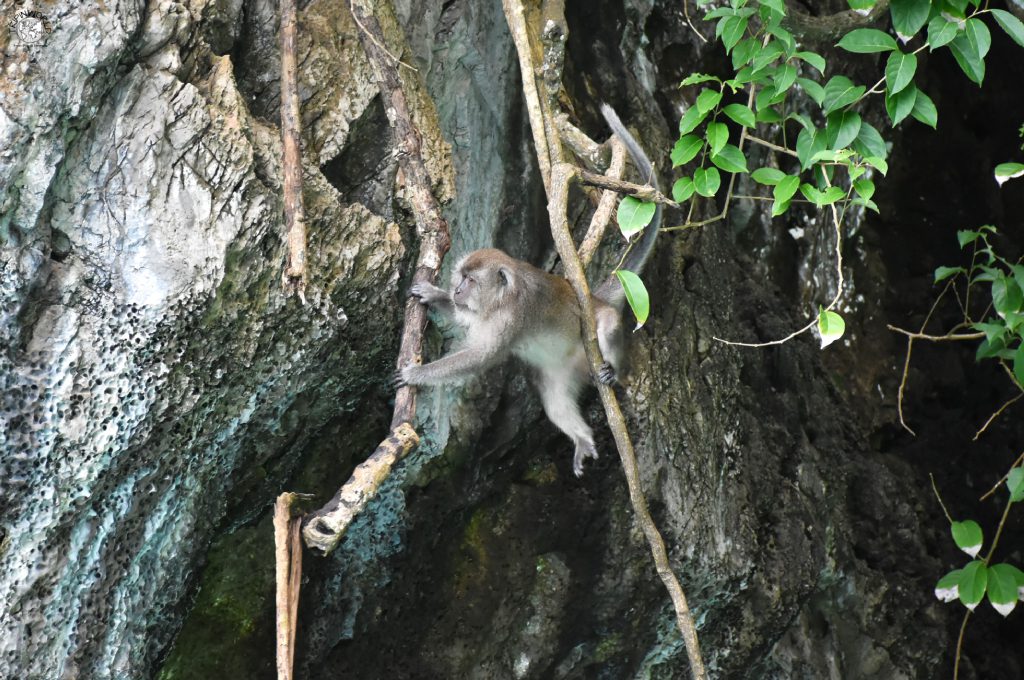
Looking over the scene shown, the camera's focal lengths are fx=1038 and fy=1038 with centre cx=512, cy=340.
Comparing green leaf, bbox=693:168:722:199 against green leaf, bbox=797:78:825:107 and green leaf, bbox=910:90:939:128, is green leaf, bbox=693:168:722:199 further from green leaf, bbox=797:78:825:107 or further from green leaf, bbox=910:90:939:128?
green leaf, bbox=910:90:939:128

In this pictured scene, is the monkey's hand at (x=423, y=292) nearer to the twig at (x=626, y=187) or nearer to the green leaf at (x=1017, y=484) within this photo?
the twig at (x=626, y=187)

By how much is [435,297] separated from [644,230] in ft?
3.34

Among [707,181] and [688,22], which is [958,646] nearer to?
[707,181]

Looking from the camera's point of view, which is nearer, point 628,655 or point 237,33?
point 237,33

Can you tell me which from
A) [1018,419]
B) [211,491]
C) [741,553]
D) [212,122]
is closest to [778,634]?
[741,553]

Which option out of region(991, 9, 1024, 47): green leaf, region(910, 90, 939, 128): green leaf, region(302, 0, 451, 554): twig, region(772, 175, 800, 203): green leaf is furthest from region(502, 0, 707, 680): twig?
region(991, 9, 1024, 47): green leaf

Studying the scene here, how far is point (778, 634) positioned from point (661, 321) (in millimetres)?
1619

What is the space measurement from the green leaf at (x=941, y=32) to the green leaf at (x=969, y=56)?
0.08m

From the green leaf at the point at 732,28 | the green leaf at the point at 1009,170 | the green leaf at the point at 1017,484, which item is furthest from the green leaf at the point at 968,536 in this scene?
the green leaf at the point at 732,28

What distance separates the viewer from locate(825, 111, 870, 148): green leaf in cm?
373

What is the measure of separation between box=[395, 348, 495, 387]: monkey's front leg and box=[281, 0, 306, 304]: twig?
0.56 meters

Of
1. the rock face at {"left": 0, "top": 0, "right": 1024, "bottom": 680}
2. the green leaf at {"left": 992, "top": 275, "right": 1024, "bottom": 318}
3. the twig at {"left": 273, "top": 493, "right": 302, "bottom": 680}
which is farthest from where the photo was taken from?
the green leaf at {"left": 992, "top": 275, "right": 1024, "bottom": 318}

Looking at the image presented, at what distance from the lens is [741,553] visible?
482cm

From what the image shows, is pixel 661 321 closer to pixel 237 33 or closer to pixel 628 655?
pixel 628 655
